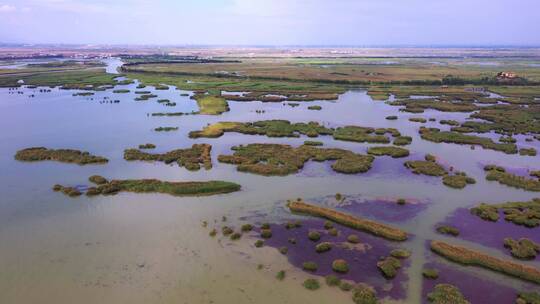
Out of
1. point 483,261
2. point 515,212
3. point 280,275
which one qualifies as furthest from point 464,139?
point 280,275

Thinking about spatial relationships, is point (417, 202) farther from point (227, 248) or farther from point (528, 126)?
point (528, 126)

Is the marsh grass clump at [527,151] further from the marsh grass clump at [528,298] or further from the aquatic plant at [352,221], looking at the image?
the marsh grass clump at [528,298]

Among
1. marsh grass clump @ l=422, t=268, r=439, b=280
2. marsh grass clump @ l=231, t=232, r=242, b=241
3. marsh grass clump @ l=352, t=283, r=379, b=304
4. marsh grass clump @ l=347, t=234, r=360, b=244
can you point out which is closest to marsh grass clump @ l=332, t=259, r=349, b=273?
marsh grass clump @ l=352, t=283, r=379, b=304

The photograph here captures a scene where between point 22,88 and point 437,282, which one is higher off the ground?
point 22,88

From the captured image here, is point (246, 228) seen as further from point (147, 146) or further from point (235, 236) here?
point (147, 146)

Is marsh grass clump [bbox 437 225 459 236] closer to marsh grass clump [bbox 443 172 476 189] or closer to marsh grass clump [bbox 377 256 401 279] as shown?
marsh grass clump [bbox 377 256 401 279]

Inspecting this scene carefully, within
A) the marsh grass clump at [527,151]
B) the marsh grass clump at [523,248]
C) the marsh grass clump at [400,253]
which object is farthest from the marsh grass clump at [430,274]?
the marsh grass clump at [527,151]

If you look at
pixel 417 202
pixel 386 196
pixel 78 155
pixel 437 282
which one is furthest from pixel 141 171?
pixel 437 282

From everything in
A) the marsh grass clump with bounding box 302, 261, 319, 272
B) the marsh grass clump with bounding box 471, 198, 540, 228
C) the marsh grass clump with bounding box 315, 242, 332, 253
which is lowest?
the marsh grass clump with bounding box 302, 261, 319, 272
